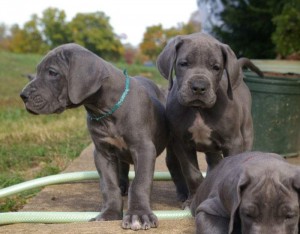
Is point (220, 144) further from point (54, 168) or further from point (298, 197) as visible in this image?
point (54, 168)

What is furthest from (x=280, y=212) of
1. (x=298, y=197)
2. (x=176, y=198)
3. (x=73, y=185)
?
(x=73, y=185)

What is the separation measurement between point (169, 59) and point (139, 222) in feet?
4.99

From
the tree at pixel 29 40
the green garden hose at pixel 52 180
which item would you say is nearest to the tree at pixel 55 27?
the tree at pixel 29 40

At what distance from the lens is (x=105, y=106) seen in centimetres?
480

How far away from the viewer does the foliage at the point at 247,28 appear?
10.4 metres

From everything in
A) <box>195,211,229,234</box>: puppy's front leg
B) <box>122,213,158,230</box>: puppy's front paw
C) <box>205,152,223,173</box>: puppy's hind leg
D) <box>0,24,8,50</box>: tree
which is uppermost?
<box>195,211,229,234</box>: puppy's front leg

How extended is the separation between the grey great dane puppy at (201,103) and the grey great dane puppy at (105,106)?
295mm

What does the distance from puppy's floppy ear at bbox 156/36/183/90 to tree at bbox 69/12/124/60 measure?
122 ft

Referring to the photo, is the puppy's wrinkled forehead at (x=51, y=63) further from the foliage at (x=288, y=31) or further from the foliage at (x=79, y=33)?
the foliage at (x=79, y=33)

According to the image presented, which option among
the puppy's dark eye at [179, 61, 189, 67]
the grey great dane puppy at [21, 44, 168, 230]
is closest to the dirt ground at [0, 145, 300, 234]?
the grey great dane puppy at [21, 44, 168, 230]

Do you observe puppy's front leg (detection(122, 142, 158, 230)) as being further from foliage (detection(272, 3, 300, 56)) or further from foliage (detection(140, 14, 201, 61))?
foliage (detection(140, 14, 201, 61))

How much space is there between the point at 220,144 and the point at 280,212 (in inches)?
74.1

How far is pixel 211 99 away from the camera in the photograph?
4758 mm

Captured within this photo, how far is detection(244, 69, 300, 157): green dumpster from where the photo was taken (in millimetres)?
7887
